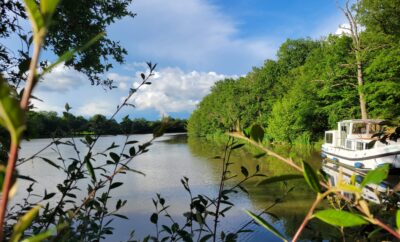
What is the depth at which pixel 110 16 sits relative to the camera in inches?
173

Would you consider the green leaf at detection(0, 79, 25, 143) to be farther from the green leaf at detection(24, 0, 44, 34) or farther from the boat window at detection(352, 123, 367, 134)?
the boat window at detection(352, 123, 367, 134)

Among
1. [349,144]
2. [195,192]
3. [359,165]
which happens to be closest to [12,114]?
[195,192]

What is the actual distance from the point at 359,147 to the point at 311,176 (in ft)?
55.9

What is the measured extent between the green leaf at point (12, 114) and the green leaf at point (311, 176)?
365mm

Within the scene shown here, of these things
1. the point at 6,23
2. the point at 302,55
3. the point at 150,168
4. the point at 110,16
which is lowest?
the point at 150,168

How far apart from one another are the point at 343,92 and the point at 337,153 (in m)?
9.73

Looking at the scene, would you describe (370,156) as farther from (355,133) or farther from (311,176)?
(311,176)

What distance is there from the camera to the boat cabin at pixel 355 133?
15961 millimetres

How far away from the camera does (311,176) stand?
0.51 metres

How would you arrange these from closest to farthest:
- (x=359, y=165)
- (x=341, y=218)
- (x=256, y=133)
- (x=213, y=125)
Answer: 1. (x=341, y=218)
2. (x=256, y=133)
3. (x=359, y=165)
4. (x=213, y=125)

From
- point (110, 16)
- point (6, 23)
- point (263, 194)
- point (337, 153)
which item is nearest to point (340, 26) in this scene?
point (337, 153)

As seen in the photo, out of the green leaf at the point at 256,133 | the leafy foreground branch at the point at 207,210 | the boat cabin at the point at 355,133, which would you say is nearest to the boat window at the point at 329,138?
the boat cabin at the point at 355,133

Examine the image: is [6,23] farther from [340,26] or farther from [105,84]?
[340,26]

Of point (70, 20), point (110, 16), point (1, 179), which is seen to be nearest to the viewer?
point (1, 179)
